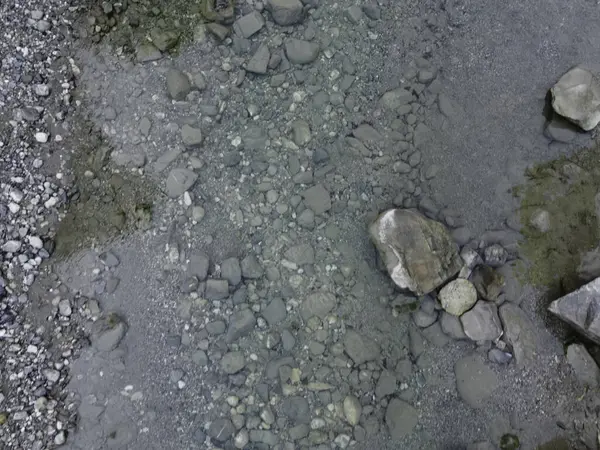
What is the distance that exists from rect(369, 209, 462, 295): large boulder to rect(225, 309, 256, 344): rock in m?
0.64

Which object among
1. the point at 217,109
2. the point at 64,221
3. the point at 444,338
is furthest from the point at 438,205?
the point at 64,221

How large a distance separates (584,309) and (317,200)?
4.15 feet

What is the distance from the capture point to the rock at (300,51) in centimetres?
251

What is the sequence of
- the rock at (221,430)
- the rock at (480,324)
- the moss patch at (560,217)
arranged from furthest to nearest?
the moss patch at (560,217)
the rock at (480,324)
the rock at (221,430)

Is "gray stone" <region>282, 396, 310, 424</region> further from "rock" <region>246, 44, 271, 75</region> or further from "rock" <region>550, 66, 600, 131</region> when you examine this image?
"rock" <region>550, 66, 600, 131</region>

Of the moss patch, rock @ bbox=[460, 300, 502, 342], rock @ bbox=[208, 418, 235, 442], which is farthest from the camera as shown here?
the moss patch

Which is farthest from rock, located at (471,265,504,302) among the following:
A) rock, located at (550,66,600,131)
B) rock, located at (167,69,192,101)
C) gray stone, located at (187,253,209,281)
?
rock, located at (167,69,192,101)

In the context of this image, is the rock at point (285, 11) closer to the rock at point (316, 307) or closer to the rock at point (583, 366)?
the rock at point (316, 307)

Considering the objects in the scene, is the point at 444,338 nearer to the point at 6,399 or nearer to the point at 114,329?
the point at 114,329

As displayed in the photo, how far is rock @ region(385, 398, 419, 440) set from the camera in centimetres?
227

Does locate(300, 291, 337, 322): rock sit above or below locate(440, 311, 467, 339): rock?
above

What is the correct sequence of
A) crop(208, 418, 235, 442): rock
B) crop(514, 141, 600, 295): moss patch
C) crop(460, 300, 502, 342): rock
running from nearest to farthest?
crop(208, 418, 235, 442): rock → crop(460, 300, 502, 342): rock → crop(514, 141, 600, 295): moss patch

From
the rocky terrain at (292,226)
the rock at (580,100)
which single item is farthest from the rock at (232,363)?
the rock at (580,100)

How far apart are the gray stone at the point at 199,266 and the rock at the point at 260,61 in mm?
910
